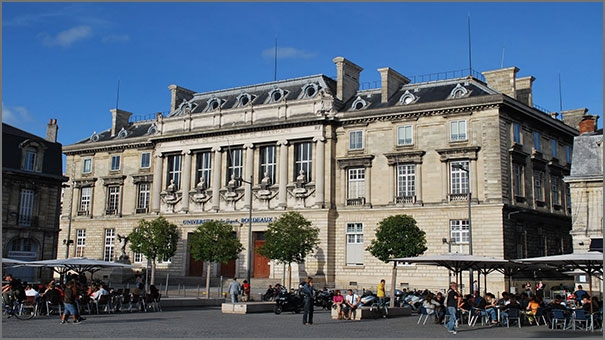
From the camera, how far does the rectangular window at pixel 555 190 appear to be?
1933 inches

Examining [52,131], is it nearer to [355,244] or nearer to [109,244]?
[109,244]

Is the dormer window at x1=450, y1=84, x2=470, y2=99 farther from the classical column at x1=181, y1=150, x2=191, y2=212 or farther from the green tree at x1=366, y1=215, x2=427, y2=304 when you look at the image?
the classical column at x1=181, y1=150, x2=191, y2=212

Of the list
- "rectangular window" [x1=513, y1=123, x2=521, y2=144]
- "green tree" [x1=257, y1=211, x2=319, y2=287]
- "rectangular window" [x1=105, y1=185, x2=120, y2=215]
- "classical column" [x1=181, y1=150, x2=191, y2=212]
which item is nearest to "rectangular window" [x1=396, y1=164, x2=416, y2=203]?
"green tree" [x1=257, y1=211, x2=319, y2=287]

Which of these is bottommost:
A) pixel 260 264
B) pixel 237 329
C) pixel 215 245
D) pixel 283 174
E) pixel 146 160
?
pixel 237 329

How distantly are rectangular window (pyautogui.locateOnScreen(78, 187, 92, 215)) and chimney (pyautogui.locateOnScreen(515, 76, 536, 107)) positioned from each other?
38.3 m

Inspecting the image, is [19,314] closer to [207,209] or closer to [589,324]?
[589,324]

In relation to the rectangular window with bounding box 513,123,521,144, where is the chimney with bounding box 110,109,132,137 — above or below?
above

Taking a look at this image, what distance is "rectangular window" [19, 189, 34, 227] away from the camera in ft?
144

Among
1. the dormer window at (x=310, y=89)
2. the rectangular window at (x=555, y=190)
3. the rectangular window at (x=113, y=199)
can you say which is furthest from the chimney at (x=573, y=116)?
the rectangular window at (x=113, y=199)

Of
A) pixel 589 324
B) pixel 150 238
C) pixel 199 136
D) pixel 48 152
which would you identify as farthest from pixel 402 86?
pixel 589 324

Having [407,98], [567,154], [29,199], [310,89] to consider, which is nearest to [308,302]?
[407,98]

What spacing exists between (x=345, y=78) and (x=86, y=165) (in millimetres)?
26549

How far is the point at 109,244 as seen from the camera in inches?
2349

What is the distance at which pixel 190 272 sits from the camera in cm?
5388
